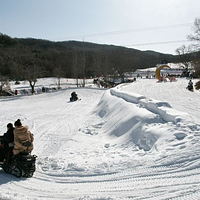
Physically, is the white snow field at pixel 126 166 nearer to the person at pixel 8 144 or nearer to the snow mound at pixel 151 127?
the snow mound at pixel 151 127

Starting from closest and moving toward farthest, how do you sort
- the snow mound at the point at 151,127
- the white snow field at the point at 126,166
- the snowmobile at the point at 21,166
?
the white snow field at the point at 126,166 < the snowmobile at the point at 21,166 < the snow mound at the point at 151,127

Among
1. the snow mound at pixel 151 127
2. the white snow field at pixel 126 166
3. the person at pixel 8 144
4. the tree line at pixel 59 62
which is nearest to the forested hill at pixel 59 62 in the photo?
the tree line at pixel 59 62

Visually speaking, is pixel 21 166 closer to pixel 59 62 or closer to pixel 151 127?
pixel 151 127

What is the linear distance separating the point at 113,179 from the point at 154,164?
3.51ft

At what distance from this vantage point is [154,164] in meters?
5.51

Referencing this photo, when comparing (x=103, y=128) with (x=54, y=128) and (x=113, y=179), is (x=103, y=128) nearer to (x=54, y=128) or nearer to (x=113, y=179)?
(x=54, y=128)

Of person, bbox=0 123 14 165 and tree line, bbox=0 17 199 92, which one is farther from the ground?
tree line, bbox=0 17 199 92

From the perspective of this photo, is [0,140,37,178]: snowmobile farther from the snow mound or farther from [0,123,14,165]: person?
the snow mound

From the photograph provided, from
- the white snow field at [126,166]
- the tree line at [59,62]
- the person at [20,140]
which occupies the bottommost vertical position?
the white snow field at [126,166]

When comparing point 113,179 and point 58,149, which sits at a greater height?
point 113,179

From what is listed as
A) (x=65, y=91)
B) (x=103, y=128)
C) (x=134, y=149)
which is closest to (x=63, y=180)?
(x=134, y=149)

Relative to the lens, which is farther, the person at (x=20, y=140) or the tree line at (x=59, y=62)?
the tree line at (x=59, y=62)

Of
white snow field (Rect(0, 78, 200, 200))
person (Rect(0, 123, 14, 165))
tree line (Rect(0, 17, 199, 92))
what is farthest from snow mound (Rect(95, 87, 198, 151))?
tree line (Rect(0, 17, 199, 92))

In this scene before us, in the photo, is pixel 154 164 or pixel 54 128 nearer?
pixel 154 164
